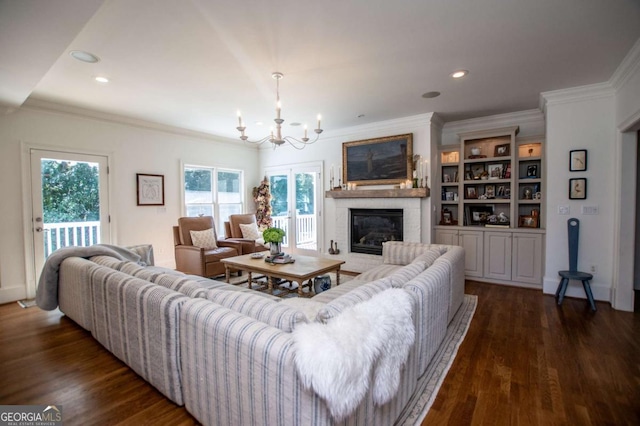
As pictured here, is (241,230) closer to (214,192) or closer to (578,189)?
(214,192)

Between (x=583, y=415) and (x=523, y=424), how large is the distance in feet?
1.34

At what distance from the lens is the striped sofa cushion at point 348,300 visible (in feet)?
4.72

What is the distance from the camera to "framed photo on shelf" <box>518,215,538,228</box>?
4.41 m

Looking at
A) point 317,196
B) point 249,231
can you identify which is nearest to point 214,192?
point 249,231

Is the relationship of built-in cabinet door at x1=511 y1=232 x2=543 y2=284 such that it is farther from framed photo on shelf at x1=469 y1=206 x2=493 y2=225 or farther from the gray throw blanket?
the gray throw blanket

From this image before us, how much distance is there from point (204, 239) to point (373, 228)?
3001 millimetres

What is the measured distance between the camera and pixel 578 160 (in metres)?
3.62

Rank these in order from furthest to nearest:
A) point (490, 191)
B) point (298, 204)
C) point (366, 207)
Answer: point (298, 204)
point (366, 207)
point (490, 191)

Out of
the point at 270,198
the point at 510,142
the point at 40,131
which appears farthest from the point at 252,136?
the point at 510,142

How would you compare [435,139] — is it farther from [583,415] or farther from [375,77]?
[583,415]

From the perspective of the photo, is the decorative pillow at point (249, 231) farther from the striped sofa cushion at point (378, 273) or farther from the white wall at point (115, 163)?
the striped sofa cushion at point (378, 273)

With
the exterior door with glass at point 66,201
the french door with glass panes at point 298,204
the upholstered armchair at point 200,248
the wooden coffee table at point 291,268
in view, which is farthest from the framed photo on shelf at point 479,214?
the exterior door with glass at point 66,201

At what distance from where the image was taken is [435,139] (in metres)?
4.88

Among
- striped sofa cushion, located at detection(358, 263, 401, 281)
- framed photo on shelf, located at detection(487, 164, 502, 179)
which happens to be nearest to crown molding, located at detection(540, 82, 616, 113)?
framed photo on shelf, located at detection(487, 164, 502, 179)
